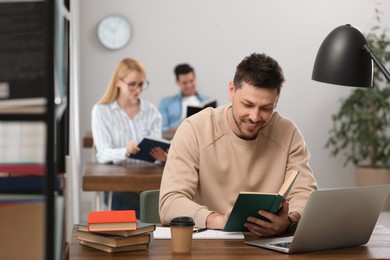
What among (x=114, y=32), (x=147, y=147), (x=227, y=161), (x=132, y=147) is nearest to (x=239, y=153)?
(x=227, y=161)

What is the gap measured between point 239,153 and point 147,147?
172 centimetres

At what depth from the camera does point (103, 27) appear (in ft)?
27.8

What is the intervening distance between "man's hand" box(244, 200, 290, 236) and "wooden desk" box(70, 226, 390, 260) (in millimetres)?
90

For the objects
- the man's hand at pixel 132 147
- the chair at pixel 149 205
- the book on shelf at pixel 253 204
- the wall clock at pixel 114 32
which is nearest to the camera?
the book on shelf at pixel 253 204

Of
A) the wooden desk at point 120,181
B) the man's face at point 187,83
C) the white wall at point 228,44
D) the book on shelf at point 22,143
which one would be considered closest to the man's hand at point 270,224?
the book on shelf at point 22,143

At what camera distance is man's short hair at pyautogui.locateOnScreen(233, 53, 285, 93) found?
9.15ft

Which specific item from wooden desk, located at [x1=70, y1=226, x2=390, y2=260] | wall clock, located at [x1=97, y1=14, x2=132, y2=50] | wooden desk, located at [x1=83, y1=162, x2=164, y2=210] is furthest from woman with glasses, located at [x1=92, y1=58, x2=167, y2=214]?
wall clock, located at [x1=97, y1=14, x2=132, y2=50]

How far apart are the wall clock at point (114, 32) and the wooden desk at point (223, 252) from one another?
20.0 ft

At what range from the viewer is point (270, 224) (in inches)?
103

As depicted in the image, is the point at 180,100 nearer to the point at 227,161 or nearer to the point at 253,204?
the point at 227,161

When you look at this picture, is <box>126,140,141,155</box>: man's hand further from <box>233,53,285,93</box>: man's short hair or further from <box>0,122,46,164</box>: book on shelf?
<box>0,122,46,164</box>: book on shelf

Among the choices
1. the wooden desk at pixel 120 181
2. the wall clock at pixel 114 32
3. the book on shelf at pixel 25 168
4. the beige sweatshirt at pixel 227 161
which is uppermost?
the wall clock at pixel 114 32

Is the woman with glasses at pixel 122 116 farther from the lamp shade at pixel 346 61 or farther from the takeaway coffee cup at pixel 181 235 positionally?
the takeaway coffee cup at pixel 181 235

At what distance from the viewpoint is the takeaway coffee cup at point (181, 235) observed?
2.34 m
